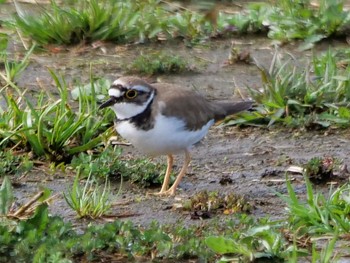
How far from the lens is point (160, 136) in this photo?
682 centimetres

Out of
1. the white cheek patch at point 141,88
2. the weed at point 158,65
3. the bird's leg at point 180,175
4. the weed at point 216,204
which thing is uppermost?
the white cheek patch at point 141,88

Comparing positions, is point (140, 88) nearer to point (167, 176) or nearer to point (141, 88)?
point (141, 88)

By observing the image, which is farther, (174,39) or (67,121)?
(174,39)

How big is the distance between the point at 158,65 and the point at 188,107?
220cm

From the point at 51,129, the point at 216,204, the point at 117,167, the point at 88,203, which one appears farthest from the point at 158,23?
the point at 88,203

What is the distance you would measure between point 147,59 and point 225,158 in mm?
2080

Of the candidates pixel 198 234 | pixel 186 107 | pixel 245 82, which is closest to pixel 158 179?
pixel 186 107

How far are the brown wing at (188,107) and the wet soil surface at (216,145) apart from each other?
390 mm

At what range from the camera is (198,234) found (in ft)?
19.4

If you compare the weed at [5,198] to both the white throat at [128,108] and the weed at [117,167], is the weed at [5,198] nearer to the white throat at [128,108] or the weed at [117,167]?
the weed at [117,167]

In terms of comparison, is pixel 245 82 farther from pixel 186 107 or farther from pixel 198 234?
pixel 198 234

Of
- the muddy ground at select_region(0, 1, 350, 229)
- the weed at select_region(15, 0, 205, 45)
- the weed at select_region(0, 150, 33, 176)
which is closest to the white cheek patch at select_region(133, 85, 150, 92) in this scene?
the muddy ground at select_region(0, 1, 350, 229)

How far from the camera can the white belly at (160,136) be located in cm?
681

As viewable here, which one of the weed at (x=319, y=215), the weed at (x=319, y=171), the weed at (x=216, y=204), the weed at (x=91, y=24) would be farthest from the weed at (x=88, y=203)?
the weed at (x=91, y=24)
